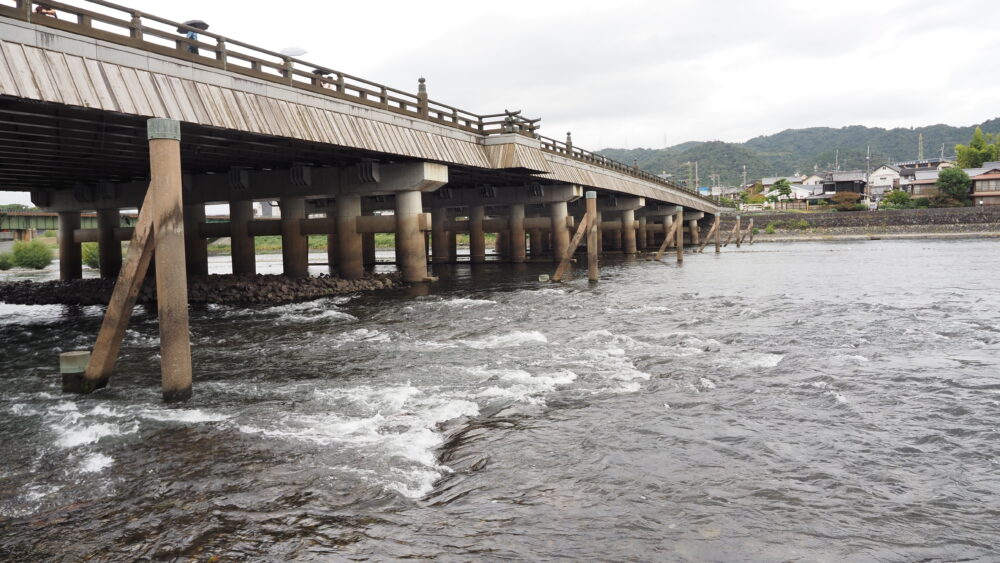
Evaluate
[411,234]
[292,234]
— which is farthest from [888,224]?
[292,234]

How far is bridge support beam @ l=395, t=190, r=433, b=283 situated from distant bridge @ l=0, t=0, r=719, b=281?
0.09 metres

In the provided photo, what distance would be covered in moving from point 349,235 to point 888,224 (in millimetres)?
74917

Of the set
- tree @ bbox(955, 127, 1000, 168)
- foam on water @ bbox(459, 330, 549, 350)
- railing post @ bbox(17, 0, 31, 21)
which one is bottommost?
foam on water @ bbox(459, 330, 549, 350)

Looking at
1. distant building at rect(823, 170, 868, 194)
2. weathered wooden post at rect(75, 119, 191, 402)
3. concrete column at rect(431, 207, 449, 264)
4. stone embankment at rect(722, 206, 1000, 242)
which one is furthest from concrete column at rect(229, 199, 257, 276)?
distant building at rect(823, 170, 868, 194)

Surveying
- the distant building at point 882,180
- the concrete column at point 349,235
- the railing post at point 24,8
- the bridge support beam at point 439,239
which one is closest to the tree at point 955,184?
the distant building at point 882,180

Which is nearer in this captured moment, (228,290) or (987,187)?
(228,290)

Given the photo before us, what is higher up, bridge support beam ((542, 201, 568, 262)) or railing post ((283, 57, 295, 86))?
railing post ((283, 57, 295, 86))

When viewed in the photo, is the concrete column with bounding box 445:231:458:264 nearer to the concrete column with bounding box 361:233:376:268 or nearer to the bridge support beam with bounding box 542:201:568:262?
the concrete column with bounding box 361:233:376:268

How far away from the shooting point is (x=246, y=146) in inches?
893

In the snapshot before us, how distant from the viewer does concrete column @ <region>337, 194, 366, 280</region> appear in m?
29.7

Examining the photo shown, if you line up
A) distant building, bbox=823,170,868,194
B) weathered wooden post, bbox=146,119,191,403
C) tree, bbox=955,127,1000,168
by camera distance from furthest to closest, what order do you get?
distant building, bbox=823,170,868,194
tree, bbox=955,127,1000,168
weathered wooden post, bbox=146,119,191,403

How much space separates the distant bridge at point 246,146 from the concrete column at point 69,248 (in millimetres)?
115

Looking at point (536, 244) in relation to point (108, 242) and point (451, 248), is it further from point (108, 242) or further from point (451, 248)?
point (108, 242)

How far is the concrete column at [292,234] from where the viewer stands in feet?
101
